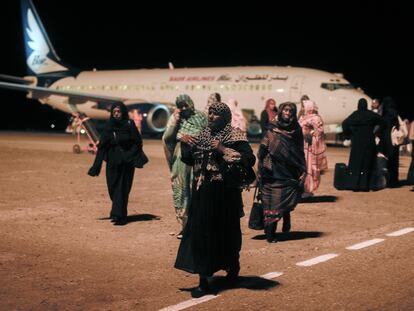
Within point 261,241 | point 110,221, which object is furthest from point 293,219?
point 110,221

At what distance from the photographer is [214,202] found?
6.38 meters

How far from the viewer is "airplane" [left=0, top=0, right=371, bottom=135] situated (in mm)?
28266

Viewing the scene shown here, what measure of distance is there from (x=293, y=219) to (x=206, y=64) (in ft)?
173

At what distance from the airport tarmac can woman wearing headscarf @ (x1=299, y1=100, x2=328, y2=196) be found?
Result: 45 cm

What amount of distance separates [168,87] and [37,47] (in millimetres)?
12512

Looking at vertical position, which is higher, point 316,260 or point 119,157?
point 119,157

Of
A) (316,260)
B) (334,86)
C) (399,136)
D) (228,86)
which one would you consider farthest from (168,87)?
(316,260)

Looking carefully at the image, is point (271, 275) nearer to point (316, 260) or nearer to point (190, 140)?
point (316, 260)

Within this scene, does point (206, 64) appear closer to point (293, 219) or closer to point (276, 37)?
point (276, 37)

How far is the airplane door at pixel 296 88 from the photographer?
94.0ft

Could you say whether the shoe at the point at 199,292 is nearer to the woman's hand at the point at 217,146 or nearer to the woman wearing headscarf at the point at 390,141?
the woman's hand at the point at 217,146

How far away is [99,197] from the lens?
13023 mm

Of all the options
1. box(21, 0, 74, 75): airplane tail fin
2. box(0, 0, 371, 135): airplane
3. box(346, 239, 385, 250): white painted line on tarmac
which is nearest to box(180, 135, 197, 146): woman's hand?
box(346, 239, 385, 250): white painted line on tarmac

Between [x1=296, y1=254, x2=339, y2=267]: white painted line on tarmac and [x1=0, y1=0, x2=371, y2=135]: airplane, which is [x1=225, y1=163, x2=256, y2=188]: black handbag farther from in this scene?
[x1=0, y1=0, x2=371, y2=135]: airplane
